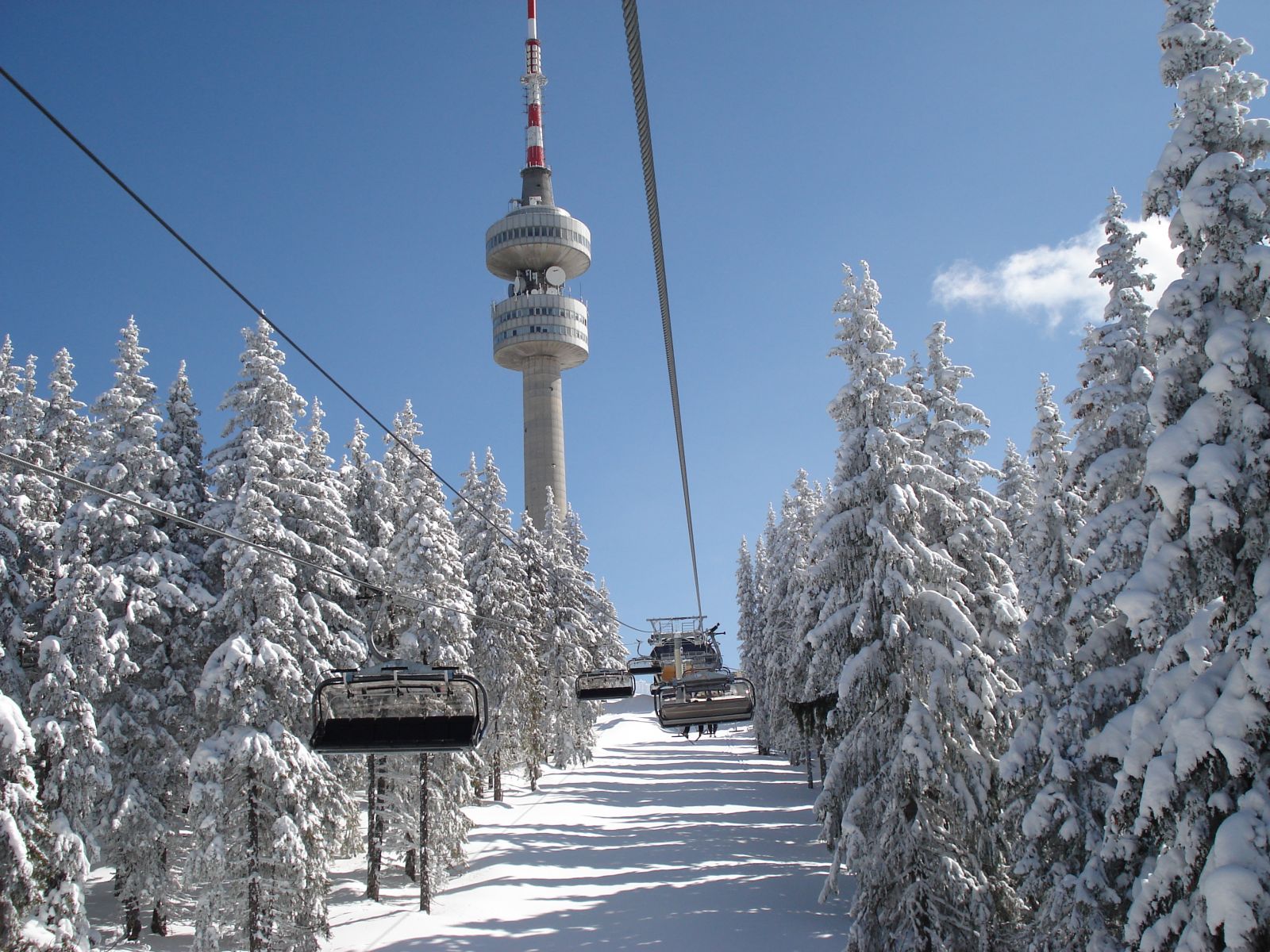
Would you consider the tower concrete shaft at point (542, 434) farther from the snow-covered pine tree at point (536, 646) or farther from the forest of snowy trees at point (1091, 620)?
the forest of snowy trees at point (1091, 620)

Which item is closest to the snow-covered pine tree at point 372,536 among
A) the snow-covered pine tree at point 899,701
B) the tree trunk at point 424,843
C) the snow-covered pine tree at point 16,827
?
the tree trunk at point 424,843

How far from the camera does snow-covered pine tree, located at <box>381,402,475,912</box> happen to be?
3120cm

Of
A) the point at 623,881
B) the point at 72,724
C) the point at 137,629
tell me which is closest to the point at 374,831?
the point at 623,881

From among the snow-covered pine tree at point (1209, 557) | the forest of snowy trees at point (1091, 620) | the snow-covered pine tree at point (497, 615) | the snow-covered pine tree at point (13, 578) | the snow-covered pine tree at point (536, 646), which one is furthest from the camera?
the snow-covered pine tree at point (536, 646)

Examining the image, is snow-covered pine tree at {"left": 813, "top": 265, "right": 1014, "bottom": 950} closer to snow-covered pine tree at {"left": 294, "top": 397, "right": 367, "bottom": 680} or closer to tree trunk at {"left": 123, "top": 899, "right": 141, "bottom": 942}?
snow-covered pine tree at {"left": 294, "top": 397, "right": 367, "bottom": 680}

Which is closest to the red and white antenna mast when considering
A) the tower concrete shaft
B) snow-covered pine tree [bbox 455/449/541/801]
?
the tower concrete shaft

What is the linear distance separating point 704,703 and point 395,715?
8995 millimetres

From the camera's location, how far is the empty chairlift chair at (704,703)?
762 inches

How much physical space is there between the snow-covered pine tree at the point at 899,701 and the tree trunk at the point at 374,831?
16.5 m

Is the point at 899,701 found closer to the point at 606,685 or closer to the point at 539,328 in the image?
the point at 606,685

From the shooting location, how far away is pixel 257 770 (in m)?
22.6

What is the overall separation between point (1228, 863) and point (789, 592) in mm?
37616

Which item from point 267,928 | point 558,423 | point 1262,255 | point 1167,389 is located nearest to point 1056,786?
point 1167,389

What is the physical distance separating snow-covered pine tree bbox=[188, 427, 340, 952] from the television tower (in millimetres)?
106393
